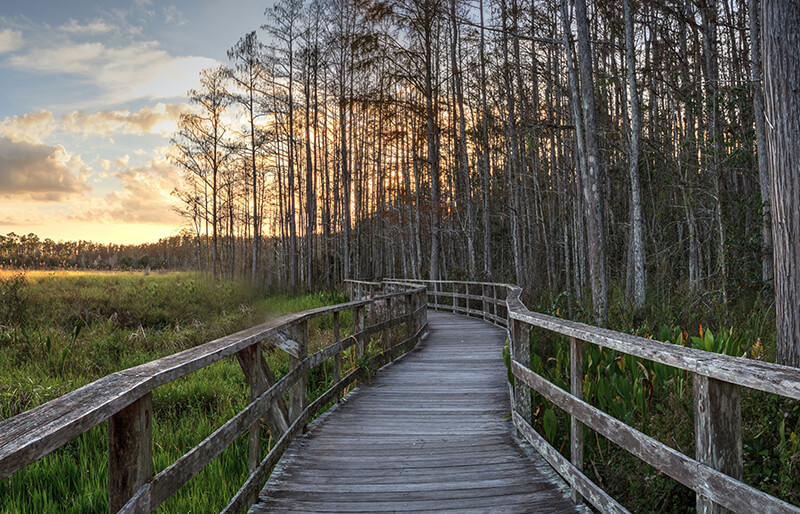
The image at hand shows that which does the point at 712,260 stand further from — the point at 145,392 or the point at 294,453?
the point at 145,392

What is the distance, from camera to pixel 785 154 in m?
4.30

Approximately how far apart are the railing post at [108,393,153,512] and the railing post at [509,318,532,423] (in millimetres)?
3409


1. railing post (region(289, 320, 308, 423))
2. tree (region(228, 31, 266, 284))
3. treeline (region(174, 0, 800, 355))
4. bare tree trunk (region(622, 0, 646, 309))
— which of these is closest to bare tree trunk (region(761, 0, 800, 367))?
treeline (region(174, 0, 800, 355))

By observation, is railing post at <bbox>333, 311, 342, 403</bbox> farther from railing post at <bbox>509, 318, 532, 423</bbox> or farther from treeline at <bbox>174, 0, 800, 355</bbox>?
treeline at <bbox>174, 0, 800, 355</bbox>

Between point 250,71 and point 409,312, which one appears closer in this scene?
point 409,312

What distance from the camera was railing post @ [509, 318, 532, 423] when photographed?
4.69 m

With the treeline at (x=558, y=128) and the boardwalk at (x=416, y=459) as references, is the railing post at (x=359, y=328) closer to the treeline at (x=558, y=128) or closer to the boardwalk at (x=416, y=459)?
the boardwalk at (x=416, y=459)

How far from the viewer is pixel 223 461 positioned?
5.25m

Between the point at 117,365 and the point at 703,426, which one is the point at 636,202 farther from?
the point at 117,365

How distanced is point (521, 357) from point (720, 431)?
2.69 meters

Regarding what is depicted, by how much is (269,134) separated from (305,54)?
14.5 feet

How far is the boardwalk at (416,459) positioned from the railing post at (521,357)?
312 mm

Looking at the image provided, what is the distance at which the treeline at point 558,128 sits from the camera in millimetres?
12461

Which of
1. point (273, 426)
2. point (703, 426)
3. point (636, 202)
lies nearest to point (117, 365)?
point (273, 426)
